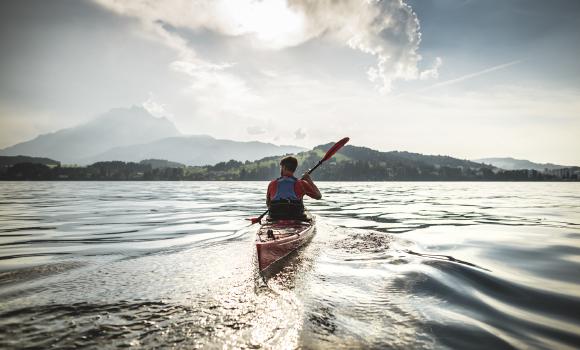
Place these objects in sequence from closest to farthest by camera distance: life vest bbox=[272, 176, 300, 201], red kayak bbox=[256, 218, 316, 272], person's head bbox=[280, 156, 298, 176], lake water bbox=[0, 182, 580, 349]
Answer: lake water bbox=[0, 182, 580, 349] → red kayak bbox=[256, 218, 316, 272] → life vest bbox=[272, 176, 300, 201] → person's head bbox=[280, 156, 298, 176]

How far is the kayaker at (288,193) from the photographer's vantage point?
1181 cm

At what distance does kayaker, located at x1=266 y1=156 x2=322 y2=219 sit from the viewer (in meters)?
11.8

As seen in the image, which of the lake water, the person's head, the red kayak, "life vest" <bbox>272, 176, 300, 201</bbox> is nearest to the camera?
the lake water

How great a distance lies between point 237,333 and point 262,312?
848mm

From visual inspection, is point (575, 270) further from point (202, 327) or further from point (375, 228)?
point (202, 327)

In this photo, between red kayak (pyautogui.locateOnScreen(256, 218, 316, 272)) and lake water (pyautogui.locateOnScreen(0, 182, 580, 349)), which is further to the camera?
red kayak (pyautogui.locateOnScreen(256, 218, 316, 272))

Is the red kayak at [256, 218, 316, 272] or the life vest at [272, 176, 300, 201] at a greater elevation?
the life vest at [272, 176, 300, 201]

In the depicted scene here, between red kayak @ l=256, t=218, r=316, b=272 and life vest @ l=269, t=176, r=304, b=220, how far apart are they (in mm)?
287

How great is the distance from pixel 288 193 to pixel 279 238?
10.1ft

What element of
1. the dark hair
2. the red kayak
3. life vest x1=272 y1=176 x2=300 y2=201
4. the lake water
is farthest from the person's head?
the lake water

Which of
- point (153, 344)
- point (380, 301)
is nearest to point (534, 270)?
point (380, 301)

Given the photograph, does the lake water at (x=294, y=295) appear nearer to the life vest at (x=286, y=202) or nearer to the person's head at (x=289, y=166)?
the life vest at (x=286, y=202)

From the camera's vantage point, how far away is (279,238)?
29.7 feet

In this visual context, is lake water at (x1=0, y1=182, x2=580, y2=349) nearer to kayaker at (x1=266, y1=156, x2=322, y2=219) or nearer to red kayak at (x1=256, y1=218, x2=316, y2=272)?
red kayak at (x1=256, y1=218, x2=316, y2=272)
